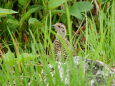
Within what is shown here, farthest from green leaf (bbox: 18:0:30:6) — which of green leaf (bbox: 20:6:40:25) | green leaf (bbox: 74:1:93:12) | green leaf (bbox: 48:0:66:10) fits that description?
green leaf (bbox: 74:1:93:12)

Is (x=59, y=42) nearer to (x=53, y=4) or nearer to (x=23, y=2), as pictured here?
(x=53, y=4)

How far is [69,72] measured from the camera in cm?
186

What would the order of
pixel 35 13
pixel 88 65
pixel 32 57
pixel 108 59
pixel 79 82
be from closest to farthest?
pixel 79 82, pixel 88 65, pixel 32 57, pixel 108 59, pixel 35 13

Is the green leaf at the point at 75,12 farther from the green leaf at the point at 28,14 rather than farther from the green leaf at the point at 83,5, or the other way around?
the green leaf at the point at 28,14

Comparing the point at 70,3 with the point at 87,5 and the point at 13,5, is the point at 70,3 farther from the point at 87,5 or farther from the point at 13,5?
the point at 13,5

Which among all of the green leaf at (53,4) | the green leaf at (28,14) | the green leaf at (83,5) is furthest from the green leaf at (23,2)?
the green leaf at (83,5)

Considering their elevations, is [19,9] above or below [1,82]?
above

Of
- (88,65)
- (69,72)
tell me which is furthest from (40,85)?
(88,65)

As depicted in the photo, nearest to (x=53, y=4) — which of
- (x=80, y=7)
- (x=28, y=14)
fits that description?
(x=28, y=14)

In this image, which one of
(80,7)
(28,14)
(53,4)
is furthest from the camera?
(80,7)

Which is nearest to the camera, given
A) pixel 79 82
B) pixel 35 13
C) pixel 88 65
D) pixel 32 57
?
pixel 79 82

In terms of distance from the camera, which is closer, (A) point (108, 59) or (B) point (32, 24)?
(A) point (108, 59)

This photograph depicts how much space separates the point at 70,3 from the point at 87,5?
215mm

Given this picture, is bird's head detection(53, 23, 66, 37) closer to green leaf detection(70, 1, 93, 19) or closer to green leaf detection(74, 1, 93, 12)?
green leaf detection(70, 1, 93, 19)
